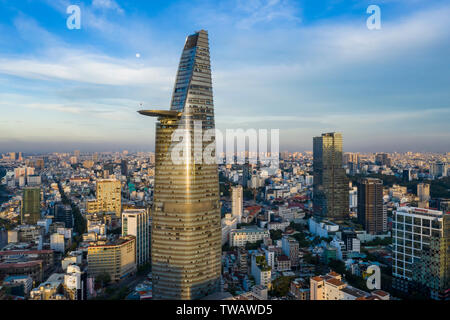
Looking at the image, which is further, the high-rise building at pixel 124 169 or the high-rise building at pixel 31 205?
the high-rise building at pixel 124 169

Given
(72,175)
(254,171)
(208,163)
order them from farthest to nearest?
(72,175) → (254,171) → (208,163)

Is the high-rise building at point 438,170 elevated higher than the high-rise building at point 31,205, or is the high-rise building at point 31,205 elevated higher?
the high-rise building at point 438,170

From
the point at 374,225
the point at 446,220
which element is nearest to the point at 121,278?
the point at 446,220

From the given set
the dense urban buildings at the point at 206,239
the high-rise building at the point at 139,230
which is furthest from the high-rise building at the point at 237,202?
the high-rise building at the point at 139,230

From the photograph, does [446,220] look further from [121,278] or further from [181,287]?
[121,278]

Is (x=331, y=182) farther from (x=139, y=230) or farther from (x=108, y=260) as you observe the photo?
(x=108, y=260)

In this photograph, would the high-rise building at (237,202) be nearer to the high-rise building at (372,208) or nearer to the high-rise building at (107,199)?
the high-rise building at (372,208)

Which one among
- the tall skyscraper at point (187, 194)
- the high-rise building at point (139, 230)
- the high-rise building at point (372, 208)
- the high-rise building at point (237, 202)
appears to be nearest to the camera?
the tall skyscraper at point (187, 194)
